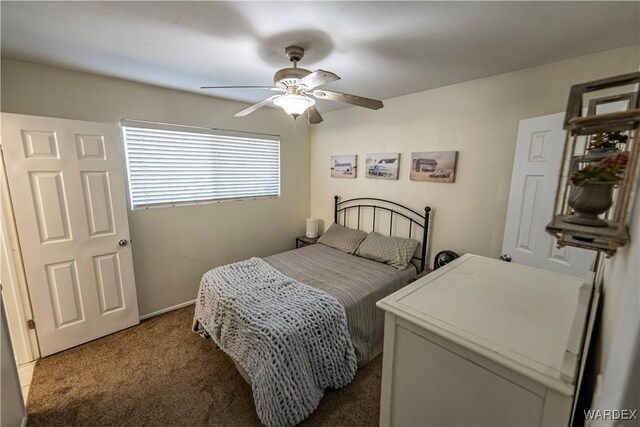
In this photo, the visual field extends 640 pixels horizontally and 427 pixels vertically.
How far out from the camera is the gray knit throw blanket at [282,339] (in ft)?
5.07

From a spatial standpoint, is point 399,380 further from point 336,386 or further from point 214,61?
point 214,61

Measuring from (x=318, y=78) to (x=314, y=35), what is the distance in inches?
15.6

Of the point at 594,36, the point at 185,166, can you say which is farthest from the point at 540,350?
the point at 185,166

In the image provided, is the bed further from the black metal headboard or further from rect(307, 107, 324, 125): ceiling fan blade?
rect(307, 107, 324, 125): ceiling fan blade

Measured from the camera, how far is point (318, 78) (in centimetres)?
143

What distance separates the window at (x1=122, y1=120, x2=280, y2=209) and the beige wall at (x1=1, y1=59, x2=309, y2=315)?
10 centimetres

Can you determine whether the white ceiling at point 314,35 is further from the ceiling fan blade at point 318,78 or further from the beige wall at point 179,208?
the ceiling fan blade at point 318,78

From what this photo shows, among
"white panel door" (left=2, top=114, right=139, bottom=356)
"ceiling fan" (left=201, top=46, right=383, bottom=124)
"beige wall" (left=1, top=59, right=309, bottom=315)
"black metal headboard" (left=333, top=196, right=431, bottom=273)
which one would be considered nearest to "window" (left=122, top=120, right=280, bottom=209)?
"beige wall" (left=1, top=59, right=309, bottom=315)

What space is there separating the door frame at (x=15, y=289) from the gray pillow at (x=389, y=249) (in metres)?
3.01

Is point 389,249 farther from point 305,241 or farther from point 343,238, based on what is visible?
point 305,241

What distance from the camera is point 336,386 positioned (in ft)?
6.09

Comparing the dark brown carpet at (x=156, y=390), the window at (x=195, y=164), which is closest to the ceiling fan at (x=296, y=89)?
the window at (x=195, y=164)

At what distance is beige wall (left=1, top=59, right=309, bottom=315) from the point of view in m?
2.11

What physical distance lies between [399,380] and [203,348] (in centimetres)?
194
